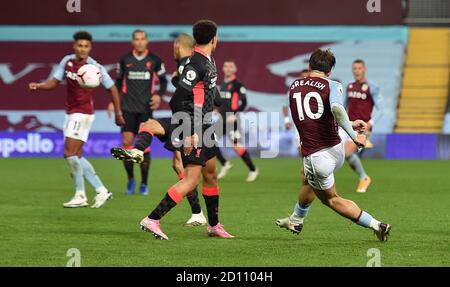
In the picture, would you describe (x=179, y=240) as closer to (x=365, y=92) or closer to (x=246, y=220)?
(x=246, y=220)

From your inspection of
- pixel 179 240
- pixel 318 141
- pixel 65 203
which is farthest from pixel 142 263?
pixel 65 203

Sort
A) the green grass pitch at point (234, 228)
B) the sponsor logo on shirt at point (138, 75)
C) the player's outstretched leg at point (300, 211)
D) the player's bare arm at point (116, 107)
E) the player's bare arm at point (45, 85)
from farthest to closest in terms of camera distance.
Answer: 1. the sponsor logo on shirt at point (138, 75)
2. the player's bare arm at point (116, 107)
3. the player's bare arm at point (45, 85)
4. the player's outstretched leg at point (300, 211)
5. the green grass pitch at point (234, 228)

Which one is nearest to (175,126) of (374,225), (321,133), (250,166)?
(321,133)

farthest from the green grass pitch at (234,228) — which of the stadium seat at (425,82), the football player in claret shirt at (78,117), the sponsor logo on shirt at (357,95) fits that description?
the stadium seat at (425,82)

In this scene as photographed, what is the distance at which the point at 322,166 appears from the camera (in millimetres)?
9305

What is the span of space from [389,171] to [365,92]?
4.19 m

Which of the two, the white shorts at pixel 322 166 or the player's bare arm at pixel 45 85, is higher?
the player's bare arm at pixel 45 85

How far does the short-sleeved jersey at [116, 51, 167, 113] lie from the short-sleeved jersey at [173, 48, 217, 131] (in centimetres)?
564

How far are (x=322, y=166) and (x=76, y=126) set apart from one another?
16.2ft

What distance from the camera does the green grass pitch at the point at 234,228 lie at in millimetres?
8453

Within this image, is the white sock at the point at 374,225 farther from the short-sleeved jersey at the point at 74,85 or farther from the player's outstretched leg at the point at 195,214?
the short-sleeved jersey at the point at 74,85

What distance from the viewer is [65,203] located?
13.3m

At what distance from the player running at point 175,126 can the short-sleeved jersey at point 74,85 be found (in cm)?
229

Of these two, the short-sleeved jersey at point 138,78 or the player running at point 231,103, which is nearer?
the short-sleeved jersey at point 138,78
